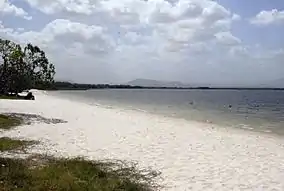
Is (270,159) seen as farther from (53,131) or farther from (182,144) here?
(53,131)

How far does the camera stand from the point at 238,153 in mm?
15258

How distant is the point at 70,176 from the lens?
9547 mm

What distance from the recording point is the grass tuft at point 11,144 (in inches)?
541

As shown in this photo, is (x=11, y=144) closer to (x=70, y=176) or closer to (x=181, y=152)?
(x=70, y=176)

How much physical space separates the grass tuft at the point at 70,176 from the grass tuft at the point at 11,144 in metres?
2.11

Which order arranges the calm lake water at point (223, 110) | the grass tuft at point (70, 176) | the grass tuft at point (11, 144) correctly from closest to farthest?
1. the grass tuft at point (70, 176)
2. the grass tuft at point (11, 144)
3. the calm lake water at point (223, 110)

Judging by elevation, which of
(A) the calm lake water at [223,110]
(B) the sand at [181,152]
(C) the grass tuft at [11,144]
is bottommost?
(A) the calm lake water at [223,110]

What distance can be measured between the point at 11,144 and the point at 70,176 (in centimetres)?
580

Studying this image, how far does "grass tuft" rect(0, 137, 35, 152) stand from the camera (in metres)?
13.7

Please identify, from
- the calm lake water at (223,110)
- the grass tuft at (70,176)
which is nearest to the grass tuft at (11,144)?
the grass tuft at (70,176)

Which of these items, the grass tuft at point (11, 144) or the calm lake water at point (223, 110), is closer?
the grass tuft at point (11, 144)

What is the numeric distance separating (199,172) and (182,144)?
5994 millimetres

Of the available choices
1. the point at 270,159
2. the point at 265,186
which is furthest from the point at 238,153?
the point at 265,186

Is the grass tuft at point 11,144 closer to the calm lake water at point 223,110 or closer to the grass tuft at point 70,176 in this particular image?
the grass tuft at point 70,176
